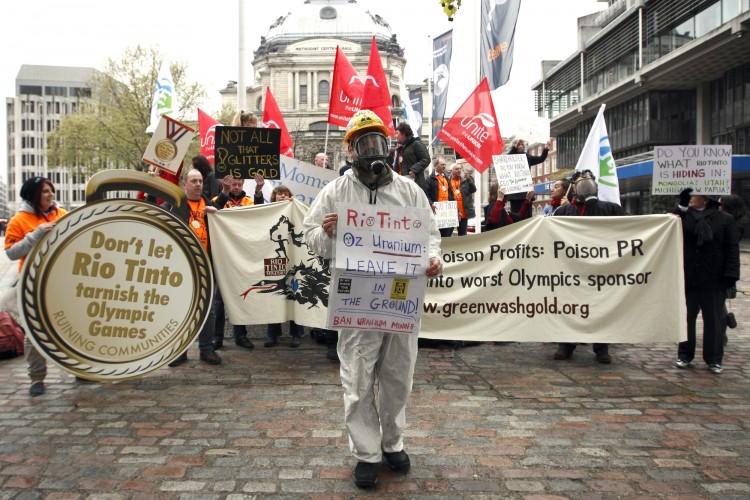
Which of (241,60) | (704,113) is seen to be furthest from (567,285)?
(704,113)

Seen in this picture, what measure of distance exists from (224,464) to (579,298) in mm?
4288

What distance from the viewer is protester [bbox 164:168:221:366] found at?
22.6 feet

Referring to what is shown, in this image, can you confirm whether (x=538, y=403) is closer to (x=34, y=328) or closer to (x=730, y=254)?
(x=730, y=254)

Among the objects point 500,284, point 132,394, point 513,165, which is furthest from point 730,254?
point 132,394

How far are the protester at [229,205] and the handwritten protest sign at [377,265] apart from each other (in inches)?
151

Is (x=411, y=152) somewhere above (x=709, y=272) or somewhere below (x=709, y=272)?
above

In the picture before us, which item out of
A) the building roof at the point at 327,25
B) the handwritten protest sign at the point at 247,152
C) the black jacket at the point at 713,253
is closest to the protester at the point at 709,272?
the black jacket at the point at 713,253

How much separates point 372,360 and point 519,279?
3.45m

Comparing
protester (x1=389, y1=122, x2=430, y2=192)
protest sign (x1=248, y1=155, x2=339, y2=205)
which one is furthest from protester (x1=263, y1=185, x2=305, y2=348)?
protester (x1=389, y1=122, x2=430, y2=192)

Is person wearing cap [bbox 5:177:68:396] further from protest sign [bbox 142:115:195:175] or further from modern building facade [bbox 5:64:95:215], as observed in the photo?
modern building facade [bbox 5:64:95:215]

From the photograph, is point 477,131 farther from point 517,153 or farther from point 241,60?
point 241,60

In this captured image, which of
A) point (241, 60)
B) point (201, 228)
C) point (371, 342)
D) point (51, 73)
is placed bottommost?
point (371, 342)

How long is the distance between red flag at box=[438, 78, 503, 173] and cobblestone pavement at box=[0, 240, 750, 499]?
456cm

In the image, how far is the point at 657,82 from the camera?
129 ft
